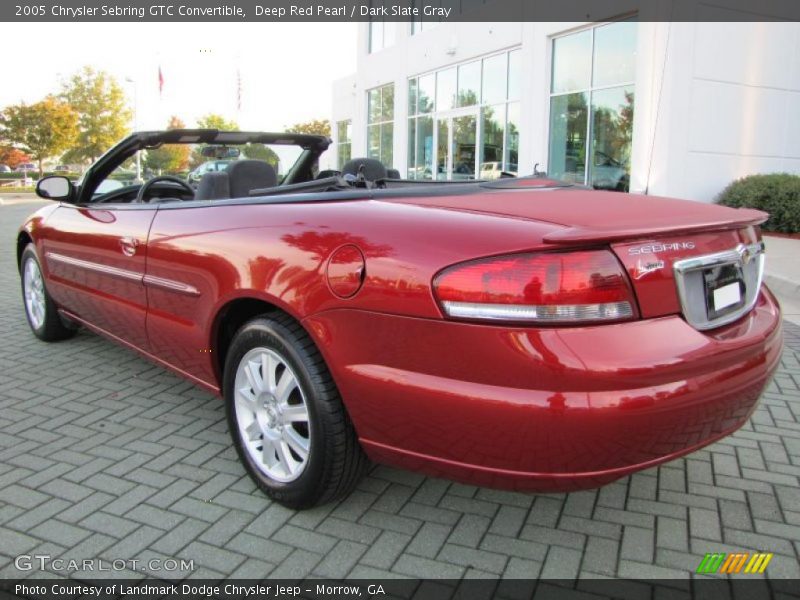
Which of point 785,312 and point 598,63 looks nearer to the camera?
point 785,312

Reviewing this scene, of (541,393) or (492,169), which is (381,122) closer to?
(492,169)

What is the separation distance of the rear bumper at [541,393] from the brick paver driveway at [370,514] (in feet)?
1.40

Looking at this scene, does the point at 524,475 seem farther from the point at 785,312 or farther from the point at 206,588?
the point at 785,312

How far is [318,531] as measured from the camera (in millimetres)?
2467

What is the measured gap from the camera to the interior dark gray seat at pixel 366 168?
3.87 metres

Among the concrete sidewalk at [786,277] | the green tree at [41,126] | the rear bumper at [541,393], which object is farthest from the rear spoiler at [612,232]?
the green tree at [41,126]

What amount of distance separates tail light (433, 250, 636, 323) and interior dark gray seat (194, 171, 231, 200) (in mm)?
1899

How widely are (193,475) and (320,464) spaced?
0.84 m

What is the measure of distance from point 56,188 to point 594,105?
11094 millimetres

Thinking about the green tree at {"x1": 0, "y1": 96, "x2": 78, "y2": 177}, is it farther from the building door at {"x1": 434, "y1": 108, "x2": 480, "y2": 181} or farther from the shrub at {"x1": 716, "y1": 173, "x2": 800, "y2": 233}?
the shrub at {"x1": 716, "y1": 173, "x2": 800, "y2": 233}

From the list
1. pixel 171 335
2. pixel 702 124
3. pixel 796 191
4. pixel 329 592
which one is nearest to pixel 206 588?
pixel 329 592

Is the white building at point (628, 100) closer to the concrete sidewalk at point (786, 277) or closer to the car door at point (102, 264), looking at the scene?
the concrete sidewalk at point (786, 277)

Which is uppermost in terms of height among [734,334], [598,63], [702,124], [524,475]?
[598,63]
